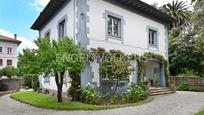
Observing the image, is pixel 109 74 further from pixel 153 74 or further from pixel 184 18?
pixel 184 18

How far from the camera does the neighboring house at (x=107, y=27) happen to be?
1438cm

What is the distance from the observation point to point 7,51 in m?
50.1

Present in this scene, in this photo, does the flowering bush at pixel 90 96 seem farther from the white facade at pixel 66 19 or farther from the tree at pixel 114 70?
the white facade at pixel 66 19

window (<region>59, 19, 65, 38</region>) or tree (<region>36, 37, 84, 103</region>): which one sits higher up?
window (<region>59, 19, 65, 38</region>)

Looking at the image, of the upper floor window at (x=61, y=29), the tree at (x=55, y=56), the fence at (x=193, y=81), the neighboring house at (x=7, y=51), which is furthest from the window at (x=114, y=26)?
the neighboring house at (x=7, y=51)

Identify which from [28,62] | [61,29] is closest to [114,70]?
[28,62]

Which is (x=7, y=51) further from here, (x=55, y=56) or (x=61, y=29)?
(x=55, y=56)

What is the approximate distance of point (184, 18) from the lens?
42906 mm

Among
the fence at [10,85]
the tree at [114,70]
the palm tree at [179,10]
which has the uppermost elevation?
the palm tree at [179,10]

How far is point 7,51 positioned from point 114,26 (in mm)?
38956

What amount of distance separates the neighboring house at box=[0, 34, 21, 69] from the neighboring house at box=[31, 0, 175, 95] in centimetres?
3029

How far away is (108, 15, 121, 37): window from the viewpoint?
631 inches

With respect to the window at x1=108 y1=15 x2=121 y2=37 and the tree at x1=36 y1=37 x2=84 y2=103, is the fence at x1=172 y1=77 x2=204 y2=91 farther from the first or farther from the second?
the tree at x1=36 y1=37 x2=84 y2=103

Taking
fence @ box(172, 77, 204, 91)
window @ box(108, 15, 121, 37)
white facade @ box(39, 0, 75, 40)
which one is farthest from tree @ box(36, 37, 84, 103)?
fence @ box(172, 77, 204, 91)
